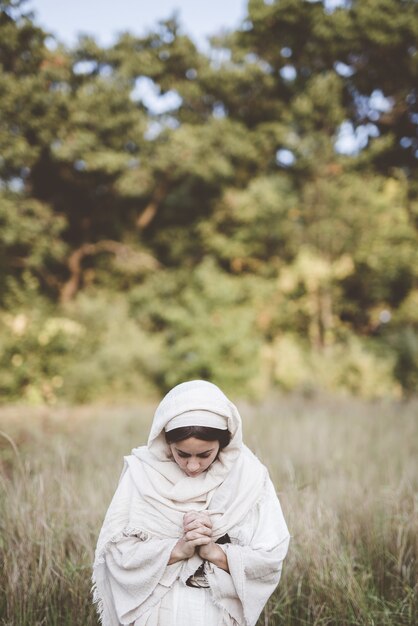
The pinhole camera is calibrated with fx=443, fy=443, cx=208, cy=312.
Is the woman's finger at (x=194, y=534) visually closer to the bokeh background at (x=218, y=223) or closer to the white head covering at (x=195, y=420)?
the white head covering at (x=195, y=420)

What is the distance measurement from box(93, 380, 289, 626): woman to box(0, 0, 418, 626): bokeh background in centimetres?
477

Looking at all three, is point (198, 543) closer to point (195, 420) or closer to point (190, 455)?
point (190, 455)

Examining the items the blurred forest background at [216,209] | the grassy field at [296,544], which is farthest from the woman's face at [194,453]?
the blurred forest background at [216,209]

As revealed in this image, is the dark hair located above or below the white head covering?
below

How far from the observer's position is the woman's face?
5.50 ft

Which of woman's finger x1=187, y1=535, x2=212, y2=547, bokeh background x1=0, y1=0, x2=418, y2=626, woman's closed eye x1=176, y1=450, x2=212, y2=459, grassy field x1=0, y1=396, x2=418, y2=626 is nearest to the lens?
woman's finger x1=187, y1=535, x2=212, y2=547

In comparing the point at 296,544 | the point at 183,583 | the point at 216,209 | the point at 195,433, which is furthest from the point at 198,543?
the point at 216,209

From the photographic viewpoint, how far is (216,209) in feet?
43.3

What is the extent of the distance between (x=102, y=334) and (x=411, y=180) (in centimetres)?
1021

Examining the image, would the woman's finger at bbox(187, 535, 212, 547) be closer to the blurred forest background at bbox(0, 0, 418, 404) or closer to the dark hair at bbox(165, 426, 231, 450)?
the dark hair at bbox(165, 426, 231, 450)

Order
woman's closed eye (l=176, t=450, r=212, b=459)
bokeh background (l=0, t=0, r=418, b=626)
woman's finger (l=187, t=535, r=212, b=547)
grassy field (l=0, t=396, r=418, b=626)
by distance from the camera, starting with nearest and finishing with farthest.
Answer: woman's finger (l=187, t=535, r=212, b=547)
woman's closed eye (l=176, t=450, r=212, b=459)
grassy field (l=0, t=396, r=418, b=626)
bokeh background (l=0, t=0, r=418, b=626)

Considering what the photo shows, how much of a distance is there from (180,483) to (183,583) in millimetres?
356

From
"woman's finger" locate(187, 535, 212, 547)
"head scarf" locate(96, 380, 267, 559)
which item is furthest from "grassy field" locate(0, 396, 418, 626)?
"woman's finger" locate(187, 535, 212, 547)

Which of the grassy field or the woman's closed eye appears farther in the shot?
the grassy field
